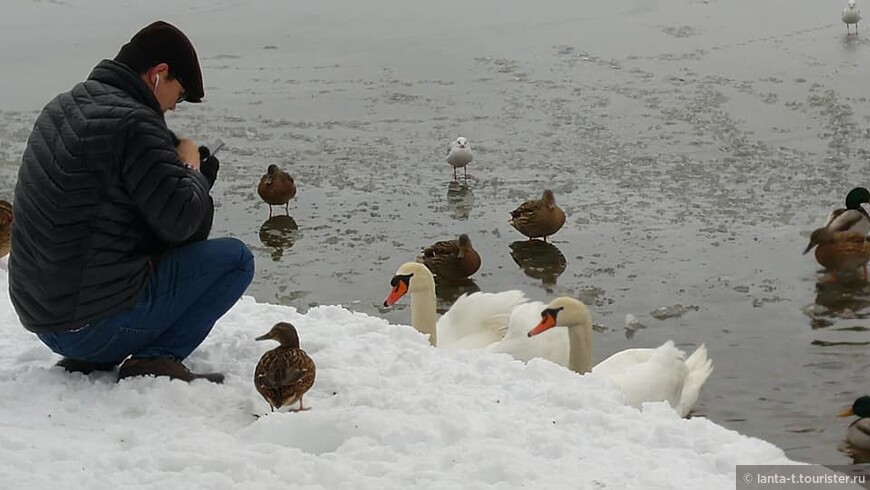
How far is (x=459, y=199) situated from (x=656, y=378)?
190 inches

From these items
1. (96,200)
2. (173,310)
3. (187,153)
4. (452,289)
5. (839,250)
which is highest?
(187,153)

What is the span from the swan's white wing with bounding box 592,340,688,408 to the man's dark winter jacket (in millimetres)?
2898

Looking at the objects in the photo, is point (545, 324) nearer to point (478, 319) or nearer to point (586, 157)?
point (478, 319)

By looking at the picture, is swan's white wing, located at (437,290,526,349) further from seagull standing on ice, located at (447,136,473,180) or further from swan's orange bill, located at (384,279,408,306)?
seagull standing on ice, located at (447,136,473,180)

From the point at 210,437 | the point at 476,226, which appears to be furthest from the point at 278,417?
the point at 476,226

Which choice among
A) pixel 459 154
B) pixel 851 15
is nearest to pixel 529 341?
pixel 459 154

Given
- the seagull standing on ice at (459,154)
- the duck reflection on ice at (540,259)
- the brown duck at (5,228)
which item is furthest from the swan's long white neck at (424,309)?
the seagull standing on ice at (459,154)

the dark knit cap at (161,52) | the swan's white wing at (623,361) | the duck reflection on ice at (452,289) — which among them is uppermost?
the dark knit cap at (161,52)

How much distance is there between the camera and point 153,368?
192 inches

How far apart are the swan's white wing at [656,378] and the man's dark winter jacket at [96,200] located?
9.51 ft

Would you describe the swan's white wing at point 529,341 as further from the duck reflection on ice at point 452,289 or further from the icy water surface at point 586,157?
the duck reflection on ice at point 452,289

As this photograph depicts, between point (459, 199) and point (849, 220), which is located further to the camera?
point (459, 199)

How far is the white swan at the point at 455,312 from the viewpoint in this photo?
739 centimetres

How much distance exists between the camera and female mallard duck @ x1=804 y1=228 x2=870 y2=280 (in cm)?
891
